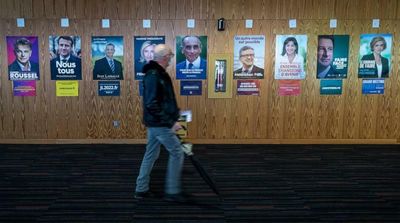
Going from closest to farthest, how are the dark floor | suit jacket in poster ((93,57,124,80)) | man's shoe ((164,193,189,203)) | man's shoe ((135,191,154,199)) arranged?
the dark floor
man's shoe ((164,193,189,203))
man's shoe ((135,191,154,199))
suit jacket in poster ((93,57,124,80))

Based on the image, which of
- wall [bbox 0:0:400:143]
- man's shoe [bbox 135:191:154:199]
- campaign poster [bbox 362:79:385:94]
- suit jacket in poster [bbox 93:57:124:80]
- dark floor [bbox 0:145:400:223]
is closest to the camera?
dark floor [bbox 0:145:400:223]

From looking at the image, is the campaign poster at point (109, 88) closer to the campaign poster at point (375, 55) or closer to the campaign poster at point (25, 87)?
the campaign poster at point (25, 87)

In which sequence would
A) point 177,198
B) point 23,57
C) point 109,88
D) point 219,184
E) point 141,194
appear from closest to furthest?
point 177,198
point 141,194
point 219,184
point 23,57
point 109,88

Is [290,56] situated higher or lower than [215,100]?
higher

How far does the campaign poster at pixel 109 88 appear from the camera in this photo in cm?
707

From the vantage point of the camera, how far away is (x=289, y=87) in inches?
281

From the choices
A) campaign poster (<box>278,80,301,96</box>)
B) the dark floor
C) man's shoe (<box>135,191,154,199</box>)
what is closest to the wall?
campaign poster (<box>278,80,301,96</box>)

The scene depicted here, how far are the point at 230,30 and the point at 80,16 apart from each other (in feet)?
8.74

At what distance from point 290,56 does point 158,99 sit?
12.5ft

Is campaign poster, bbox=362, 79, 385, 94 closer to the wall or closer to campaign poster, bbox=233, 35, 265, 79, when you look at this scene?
the wall

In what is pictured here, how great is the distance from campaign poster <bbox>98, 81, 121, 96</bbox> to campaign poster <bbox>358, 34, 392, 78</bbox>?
4.42 meters

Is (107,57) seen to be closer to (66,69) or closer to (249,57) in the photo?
(66,69)

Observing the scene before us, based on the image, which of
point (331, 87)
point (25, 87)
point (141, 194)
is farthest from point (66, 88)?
point (331, 87)

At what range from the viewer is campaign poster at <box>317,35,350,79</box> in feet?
23.1
